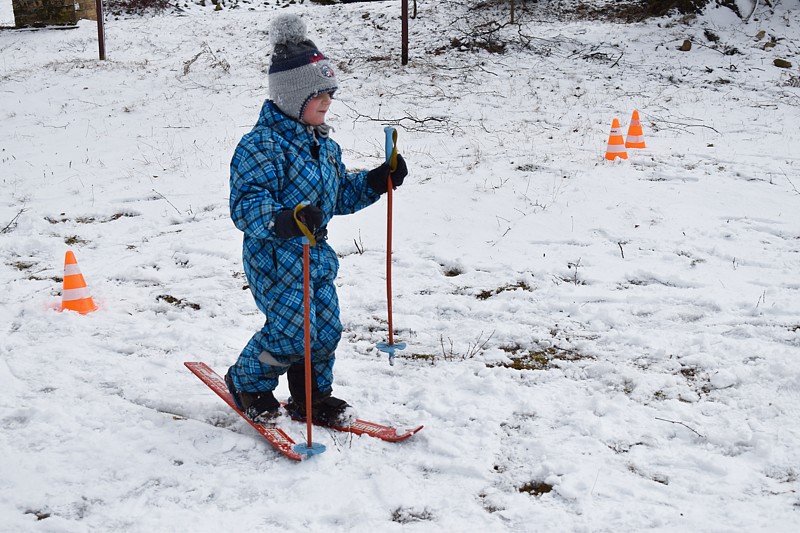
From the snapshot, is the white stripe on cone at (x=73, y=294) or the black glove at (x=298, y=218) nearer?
the black glove at (x=298, y=218)

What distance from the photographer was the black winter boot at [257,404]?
3818mm

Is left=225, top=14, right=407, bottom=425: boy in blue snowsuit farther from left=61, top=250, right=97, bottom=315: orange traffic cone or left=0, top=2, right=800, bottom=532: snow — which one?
left=61, top=250, right=97, bottom=315: orange traffic cone

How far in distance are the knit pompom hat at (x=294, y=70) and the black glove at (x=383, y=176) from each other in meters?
0.53

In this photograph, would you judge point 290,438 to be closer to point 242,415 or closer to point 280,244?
point 242,415

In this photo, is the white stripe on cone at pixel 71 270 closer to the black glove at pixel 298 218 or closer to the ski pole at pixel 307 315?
the ski pole at pixel 307 315

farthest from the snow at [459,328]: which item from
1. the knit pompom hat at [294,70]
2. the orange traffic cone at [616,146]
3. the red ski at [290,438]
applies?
the knit pompom hat at [294,70]

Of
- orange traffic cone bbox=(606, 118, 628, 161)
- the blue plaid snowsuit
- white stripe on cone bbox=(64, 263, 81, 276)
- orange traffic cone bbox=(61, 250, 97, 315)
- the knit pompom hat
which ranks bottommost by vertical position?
orange traffic cone bbox=(61, 250, 97, 315)

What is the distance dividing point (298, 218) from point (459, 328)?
7.65 feet

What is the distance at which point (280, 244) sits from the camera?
11.5ft

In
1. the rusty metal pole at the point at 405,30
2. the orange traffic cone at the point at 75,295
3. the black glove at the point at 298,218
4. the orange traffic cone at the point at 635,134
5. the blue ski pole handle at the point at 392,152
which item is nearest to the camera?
the black glove at the point at 298,218

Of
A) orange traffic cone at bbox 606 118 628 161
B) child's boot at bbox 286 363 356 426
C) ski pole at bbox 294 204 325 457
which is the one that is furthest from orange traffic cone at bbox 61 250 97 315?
orange traffic cone at bbox 606 118 628 161

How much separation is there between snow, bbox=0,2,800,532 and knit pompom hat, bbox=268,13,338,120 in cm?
176

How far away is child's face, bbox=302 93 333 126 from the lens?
3.53 m

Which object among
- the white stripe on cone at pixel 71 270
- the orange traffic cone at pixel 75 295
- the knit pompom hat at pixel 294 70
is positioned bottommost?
the orange traffic cone at pixel 75 295
